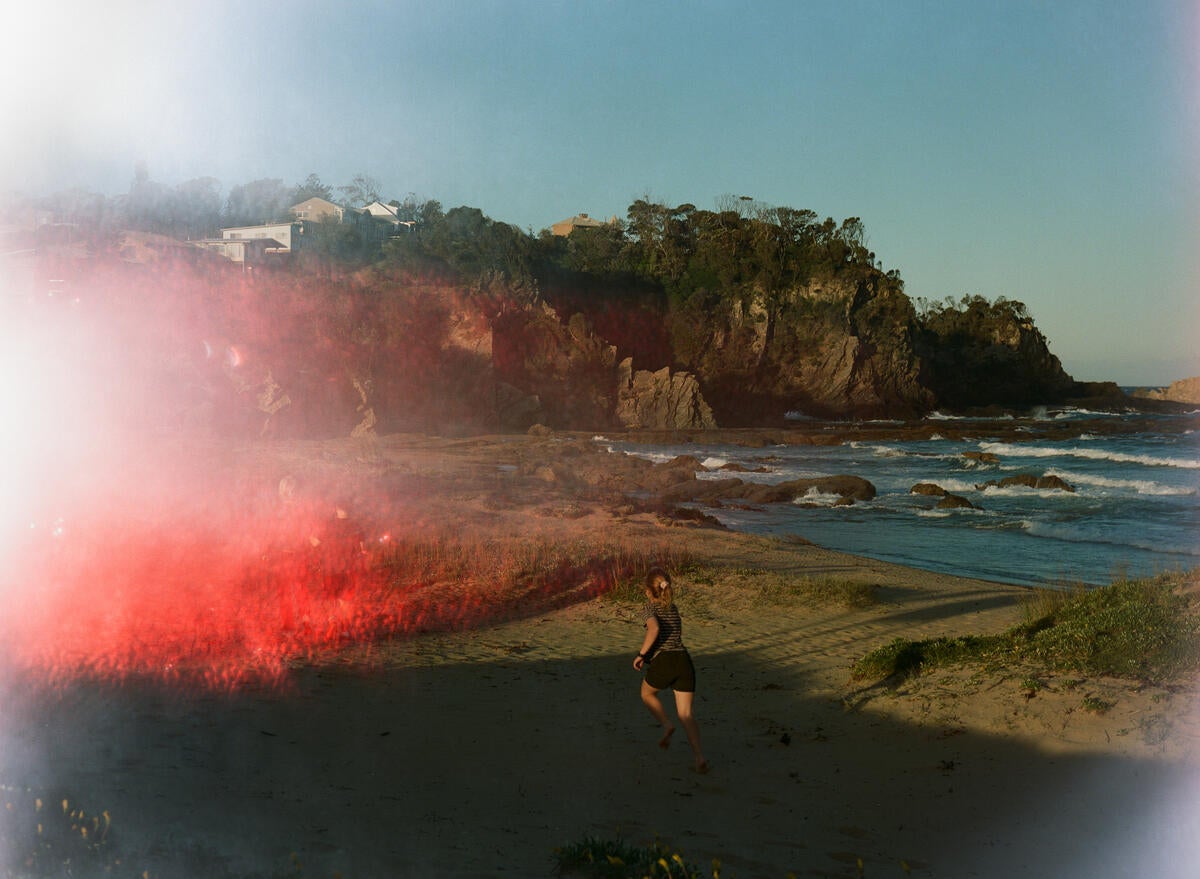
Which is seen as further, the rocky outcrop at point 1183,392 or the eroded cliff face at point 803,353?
the rocky outcrop at point 1183,392

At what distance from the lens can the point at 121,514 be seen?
18.2 metres

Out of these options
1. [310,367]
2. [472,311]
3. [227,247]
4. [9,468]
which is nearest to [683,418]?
[472,311]

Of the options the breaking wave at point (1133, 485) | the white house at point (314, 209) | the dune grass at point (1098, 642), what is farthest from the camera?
the white house at point (314, 209)

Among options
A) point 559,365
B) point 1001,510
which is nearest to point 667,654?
point 1001,510

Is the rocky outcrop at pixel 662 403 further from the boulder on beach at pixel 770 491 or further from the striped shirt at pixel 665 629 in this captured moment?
the striped shirt at pixel 665 629

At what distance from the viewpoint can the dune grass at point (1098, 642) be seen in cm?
784

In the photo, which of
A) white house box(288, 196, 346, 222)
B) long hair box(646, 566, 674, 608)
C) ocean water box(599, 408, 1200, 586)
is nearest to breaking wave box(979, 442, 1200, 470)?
ocean water box(599, 408, 1200, 586)

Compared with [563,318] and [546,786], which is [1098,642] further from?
[563,318]

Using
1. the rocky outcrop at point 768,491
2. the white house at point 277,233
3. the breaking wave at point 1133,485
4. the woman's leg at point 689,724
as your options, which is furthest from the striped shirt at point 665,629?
the white house at point 277,233

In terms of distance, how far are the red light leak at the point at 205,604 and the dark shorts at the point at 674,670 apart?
427 centimetres

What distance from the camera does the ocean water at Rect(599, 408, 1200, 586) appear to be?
18938 millimetres

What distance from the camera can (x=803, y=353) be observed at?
249 feet

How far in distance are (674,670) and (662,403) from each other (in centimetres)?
5553

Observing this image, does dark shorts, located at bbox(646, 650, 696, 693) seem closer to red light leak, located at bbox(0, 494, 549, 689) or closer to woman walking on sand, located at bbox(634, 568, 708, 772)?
woman walking on sand, located at bbox(634, 568, 708, 772)
